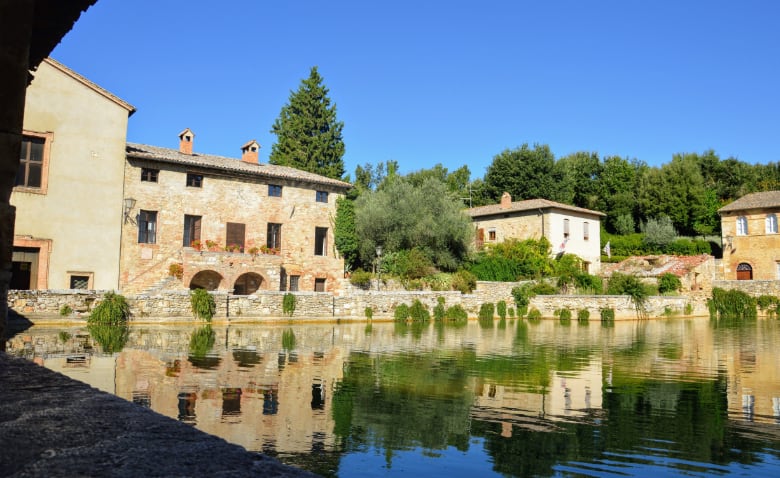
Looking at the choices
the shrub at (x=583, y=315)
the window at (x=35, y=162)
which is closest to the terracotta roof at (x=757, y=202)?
the shrub at (x=583, y=315)

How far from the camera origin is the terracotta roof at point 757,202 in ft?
138

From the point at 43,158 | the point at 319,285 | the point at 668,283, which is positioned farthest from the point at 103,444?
the point at 668,283

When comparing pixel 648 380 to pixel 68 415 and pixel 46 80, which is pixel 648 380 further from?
pixel 46 80

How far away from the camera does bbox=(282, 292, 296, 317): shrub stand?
25.8m

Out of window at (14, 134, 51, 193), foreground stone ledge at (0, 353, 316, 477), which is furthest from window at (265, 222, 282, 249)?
foreground stone ledge at (0, 353, 316, 477)

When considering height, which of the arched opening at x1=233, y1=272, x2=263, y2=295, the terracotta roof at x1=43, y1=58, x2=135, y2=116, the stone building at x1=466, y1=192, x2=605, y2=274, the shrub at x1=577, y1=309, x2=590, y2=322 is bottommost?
the shrub at x1=577, y1=309, x2=590, y2=322

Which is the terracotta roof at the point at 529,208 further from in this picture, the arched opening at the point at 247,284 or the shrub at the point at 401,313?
the arched opening at the point at 247,284

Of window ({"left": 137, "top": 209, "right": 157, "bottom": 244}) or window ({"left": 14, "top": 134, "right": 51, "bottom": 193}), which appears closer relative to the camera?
window ({"left": 14, "top": 134, "right": 51, "bottom": 193})

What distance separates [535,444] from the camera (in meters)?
6.64

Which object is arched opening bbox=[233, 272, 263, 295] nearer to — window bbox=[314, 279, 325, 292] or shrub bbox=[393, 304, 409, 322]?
window bbox=[314, 279, 325, 292]

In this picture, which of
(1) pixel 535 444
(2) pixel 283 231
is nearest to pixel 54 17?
(1) pixel 535 444

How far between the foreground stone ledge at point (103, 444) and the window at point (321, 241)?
30.1 m

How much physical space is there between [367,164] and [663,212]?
29678mm

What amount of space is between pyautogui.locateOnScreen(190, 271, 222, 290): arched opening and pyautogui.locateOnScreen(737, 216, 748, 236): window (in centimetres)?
3693
